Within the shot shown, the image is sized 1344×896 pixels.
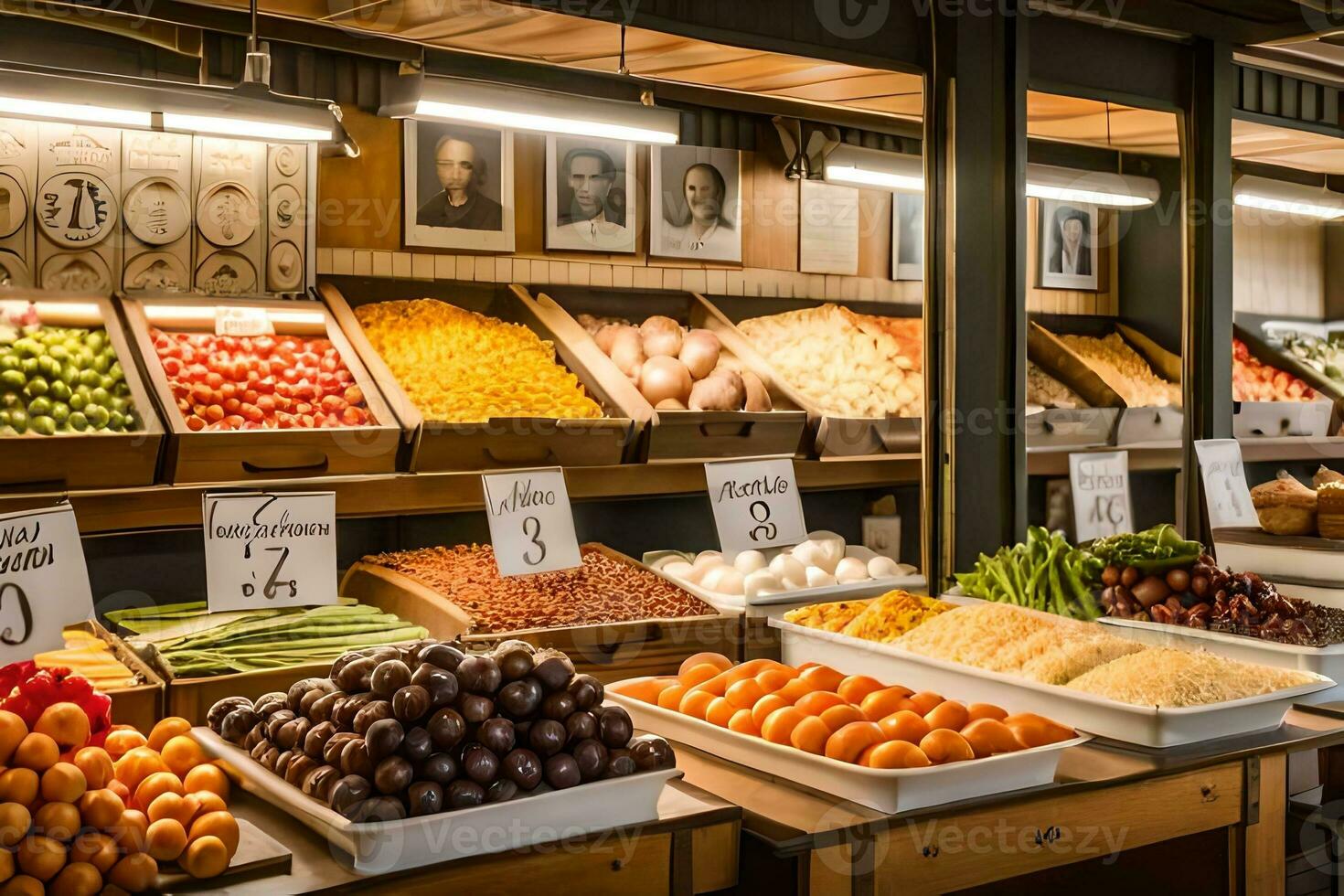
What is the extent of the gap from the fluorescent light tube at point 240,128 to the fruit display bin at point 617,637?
3.83 ft

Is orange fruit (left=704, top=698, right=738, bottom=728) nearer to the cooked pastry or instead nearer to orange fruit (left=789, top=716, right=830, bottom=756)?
orange fruit (left=789, top=716, right=830, bottom=756)

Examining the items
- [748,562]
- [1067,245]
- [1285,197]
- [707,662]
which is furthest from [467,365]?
[1285,197]

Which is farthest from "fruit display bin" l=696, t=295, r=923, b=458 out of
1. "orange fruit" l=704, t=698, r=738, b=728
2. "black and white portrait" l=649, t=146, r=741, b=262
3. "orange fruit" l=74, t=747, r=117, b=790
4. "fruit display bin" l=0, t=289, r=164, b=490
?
"orange fruit" l=74, t=747, r=117, b=790

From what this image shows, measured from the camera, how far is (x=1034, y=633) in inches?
106

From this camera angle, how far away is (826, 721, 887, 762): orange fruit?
7.01 ft

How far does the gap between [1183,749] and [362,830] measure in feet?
5.23

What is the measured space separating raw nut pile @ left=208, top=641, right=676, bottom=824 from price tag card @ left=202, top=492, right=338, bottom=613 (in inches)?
21.1

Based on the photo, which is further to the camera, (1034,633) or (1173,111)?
(1173,111)

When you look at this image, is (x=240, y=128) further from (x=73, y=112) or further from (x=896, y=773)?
(x=896, y=773)

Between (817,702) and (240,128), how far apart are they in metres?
1.74

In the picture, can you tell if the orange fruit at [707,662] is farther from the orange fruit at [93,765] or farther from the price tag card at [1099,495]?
the price tag card at [1099,495]

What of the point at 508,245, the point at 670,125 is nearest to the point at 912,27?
the point at 670,125

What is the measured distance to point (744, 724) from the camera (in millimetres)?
2352

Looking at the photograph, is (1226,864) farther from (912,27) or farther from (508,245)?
(508,245)
